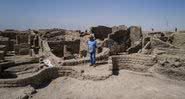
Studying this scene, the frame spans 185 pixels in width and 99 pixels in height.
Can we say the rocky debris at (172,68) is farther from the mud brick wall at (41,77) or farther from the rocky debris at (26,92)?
the rocky debris at (26,92)

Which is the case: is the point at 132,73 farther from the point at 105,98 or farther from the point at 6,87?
the point at 6,87

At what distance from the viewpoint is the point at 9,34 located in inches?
1463

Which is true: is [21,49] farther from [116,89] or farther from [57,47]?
[116,89]

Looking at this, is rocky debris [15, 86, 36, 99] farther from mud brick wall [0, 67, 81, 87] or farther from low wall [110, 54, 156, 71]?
low wall [110, 54, 156, 71]

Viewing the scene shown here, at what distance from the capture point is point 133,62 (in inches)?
447

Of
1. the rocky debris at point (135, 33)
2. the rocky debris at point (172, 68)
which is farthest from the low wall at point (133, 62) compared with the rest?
the rocky debris at point (135, 33)

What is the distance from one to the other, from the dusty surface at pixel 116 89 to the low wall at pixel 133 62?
0.91 meters

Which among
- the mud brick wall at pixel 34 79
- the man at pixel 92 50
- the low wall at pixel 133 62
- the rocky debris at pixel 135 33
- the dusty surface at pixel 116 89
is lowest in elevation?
the dusty surface at pixel 116 89

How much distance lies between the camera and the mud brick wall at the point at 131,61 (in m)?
11.0

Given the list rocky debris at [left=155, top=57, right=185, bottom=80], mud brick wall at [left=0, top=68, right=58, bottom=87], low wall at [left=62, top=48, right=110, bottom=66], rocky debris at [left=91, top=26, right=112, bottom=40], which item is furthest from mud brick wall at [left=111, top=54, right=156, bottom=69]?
rocky debris at [left=91, top=26, right=112, bottom=40]

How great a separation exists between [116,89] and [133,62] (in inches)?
121

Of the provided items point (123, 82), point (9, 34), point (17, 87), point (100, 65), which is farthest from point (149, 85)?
point (9, 34)

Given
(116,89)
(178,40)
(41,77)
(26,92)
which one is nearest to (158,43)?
(178,40)

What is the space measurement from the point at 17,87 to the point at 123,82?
4541 millimetres
